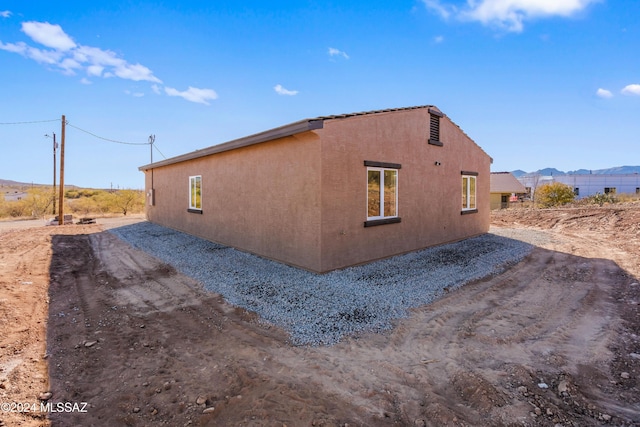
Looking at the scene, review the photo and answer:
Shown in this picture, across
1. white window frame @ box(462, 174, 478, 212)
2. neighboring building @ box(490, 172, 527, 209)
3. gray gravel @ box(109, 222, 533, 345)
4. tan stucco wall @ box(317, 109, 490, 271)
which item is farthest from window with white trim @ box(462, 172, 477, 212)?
neighboring building @ box(490, 172, 527, 209)

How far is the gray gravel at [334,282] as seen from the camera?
434 centimetres

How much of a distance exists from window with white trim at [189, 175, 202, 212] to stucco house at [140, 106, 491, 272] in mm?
40

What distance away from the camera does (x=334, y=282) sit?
5891 mm

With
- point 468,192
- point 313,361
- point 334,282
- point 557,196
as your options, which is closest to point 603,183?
point 557,196

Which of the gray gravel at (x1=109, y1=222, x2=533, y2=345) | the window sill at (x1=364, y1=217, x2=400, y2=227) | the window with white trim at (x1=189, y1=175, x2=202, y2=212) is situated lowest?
the gray gravel at (x1=109, y1=222, x2=533, y2=345)

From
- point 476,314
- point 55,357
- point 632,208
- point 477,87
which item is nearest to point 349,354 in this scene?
point 476,314

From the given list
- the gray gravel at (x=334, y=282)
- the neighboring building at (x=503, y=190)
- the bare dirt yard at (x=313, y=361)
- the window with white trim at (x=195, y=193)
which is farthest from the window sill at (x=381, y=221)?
the neighboring building at (x=503, y=190)

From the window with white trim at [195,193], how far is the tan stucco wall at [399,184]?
664 centimetres

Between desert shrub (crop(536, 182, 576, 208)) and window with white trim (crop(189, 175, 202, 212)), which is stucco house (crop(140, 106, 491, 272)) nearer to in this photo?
window with white trim (crop(189, 175, 202, 212))

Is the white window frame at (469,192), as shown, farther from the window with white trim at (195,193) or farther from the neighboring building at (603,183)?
the neighboring building at (603,183)

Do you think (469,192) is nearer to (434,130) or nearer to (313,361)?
(434,130)

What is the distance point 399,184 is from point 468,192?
4804 mm

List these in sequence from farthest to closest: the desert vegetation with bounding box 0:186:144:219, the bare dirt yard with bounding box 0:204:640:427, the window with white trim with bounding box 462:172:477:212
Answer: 1. the desert vegetation with bounding box 0:186:144:219
2. the window with white trim with bounding box 462:172:477:212
3. the bare dirt yard with bounding box 0:204:640:427

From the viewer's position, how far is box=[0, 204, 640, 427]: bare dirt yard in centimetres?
248
